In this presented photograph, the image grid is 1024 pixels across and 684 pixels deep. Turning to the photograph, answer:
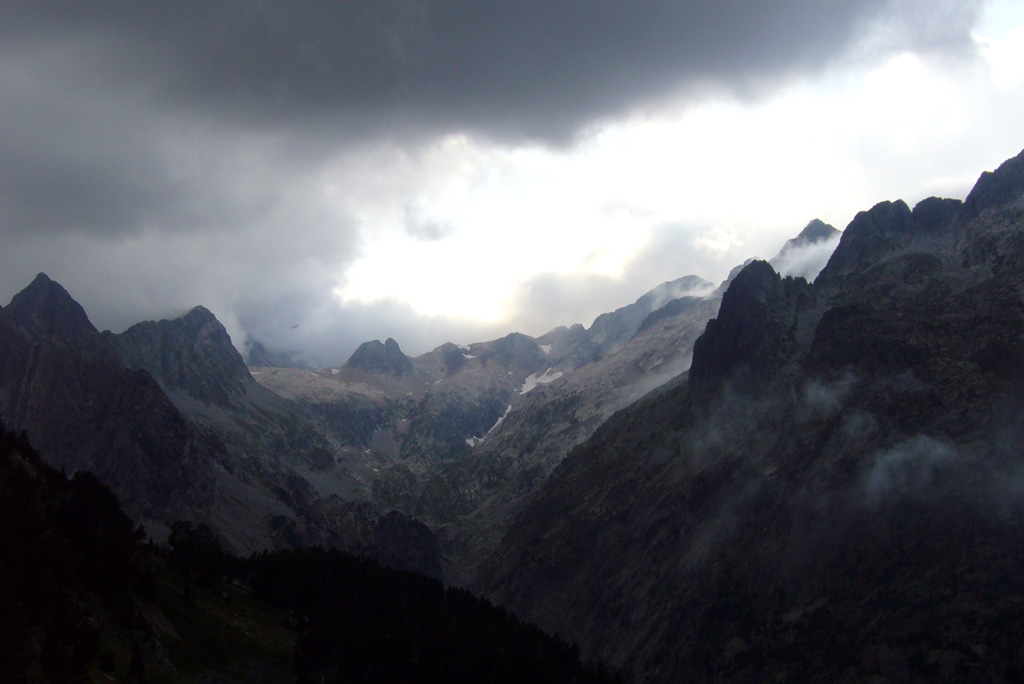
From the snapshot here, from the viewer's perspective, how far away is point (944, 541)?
178125 millimetres

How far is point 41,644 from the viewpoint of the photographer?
→ 40.2 meters

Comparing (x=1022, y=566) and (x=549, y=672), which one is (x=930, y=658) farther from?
(x=549, y=672)


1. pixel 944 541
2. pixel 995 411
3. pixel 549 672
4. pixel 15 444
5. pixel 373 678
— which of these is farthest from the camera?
pixel 995 411

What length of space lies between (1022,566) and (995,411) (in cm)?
4542

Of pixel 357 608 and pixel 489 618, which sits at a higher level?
pixel 357 608

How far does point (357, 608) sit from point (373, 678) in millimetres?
37118

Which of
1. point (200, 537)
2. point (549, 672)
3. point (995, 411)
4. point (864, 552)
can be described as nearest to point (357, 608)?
point (549, 672)

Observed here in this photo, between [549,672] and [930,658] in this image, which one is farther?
[930,658]

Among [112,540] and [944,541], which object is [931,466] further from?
[112,540]

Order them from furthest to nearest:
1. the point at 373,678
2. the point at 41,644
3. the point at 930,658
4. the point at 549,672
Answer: the point at 930,658
the point at 549,672
the point at 373,678
the point at 41,644

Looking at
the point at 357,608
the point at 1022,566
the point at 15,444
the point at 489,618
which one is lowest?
the point at 1022,566

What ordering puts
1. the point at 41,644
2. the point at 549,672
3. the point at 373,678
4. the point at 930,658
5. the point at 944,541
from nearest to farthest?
the point at 41,644
the point at 373,678
the point at 549,672
the point at 930,658
the point at 944,541

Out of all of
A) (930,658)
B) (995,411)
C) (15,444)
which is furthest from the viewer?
(995,411)

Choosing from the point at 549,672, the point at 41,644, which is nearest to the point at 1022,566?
the point at 549,672
